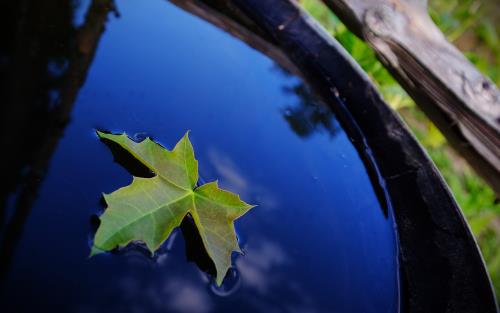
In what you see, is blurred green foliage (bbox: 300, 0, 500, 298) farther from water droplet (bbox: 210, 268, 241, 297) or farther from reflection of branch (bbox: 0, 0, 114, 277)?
water droplet (bbox: 210, 268, 241, 297)

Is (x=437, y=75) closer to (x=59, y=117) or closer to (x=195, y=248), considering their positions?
(x=195, y=248)

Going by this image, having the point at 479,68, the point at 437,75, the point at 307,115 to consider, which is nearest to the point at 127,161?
the point at 307,115

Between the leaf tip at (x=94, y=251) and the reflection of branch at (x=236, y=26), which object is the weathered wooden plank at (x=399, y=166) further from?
the leaf tip at (x=94, y=251)

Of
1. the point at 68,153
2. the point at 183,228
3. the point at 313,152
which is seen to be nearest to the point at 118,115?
the point at 68,153

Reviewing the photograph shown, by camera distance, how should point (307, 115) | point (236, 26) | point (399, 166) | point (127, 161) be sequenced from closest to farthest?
point (127, 161) < point (399, 166) < point (307, 115) < point (236, 26)

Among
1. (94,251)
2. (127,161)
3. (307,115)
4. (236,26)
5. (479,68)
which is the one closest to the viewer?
(94,251)

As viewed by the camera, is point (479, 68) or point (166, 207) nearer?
point (166, 207)

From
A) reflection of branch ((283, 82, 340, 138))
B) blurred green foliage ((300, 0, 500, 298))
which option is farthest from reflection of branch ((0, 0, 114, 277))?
blurred green foliage ((300, 0, 500, 298))
